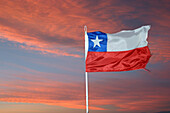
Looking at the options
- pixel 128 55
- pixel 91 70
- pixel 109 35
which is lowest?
pixel 91 70

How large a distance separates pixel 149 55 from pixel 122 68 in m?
2.87

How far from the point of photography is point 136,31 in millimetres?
25688

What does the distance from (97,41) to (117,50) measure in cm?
217

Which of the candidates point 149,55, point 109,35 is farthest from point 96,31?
point 149,55

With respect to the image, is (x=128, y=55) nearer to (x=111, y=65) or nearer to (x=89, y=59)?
(x=111, y=65)

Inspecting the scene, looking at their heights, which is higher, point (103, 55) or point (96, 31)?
point (96, 31)

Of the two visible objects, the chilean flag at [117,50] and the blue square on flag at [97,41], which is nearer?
the chilean flag at [117,50]

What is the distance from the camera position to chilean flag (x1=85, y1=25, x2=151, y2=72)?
81.8ft

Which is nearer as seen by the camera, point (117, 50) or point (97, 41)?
point (97, 41)

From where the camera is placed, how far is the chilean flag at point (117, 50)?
2492cm

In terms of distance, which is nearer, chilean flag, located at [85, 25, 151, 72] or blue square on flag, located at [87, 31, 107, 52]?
chilean flag, located at [85, 25, 151, 72]

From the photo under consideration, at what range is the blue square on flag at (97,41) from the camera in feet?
82.5

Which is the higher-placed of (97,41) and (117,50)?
(97,41)

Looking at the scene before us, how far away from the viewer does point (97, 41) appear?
83.5ft
